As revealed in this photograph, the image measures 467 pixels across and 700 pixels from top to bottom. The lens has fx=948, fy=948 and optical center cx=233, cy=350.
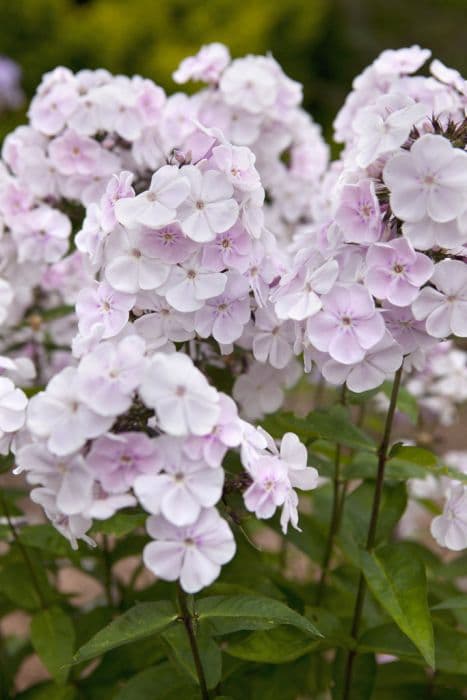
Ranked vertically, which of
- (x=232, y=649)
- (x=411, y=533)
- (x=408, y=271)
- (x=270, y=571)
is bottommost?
(x=411, y=533)

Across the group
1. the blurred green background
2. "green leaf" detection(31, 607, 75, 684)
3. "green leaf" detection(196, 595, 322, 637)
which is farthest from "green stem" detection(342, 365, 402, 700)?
the blurred green background

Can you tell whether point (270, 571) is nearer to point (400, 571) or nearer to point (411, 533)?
point (400, 571)

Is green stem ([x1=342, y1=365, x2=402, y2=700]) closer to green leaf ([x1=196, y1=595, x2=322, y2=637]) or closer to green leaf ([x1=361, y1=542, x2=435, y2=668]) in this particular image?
green leaf ([x1=361, y1=542, x2=435, y2=668])

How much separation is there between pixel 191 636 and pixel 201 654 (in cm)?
11

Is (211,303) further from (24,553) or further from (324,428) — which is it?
(24,553)

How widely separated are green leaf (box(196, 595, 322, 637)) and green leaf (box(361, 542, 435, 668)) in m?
0.13

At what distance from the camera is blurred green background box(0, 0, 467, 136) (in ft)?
18.5

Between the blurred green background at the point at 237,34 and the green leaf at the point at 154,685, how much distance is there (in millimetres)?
4284

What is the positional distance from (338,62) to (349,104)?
17.3ft

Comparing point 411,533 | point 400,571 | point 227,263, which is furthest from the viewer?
point 411,533

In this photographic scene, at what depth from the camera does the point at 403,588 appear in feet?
4.13

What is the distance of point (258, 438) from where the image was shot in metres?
1.04

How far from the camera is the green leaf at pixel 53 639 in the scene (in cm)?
141

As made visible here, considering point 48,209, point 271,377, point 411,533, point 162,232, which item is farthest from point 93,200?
point 411,533
